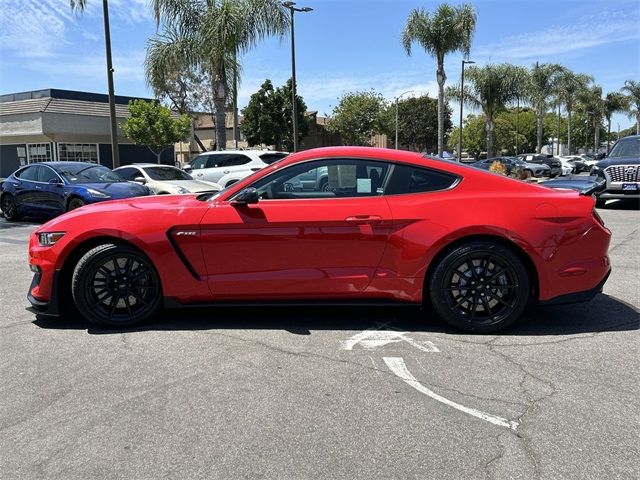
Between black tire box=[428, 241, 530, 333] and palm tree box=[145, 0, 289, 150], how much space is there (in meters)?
17.7

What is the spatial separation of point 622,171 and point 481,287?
11874 mm

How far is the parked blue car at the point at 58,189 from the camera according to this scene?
11.9 metres

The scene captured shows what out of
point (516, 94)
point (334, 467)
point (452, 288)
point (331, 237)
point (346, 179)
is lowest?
point (334, 467)

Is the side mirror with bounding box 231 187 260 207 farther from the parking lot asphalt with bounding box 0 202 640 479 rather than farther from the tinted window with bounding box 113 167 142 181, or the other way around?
the tinted window with bounding box 113 167 142 181

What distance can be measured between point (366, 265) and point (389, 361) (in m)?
0.84

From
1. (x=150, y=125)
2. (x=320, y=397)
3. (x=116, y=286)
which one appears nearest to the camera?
(x=320, y=397)

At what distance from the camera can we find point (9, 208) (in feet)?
45.2

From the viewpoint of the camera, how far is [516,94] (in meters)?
43.4

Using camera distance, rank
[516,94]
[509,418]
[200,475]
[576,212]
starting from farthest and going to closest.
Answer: [516,94], [576,212], [509,418], [200,475]

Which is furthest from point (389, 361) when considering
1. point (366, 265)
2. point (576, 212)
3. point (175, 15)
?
point (175, 15)

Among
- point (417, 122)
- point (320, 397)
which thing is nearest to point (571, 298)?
point (320, 397)

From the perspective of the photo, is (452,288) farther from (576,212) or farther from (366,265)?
(576,212)

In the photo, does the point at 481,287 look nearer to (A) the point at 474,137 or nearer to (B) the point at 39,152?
(B) the point at 39,152

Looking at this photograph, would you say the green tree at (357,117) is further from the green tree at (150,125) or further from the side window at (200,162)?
the side window at (200,162)
